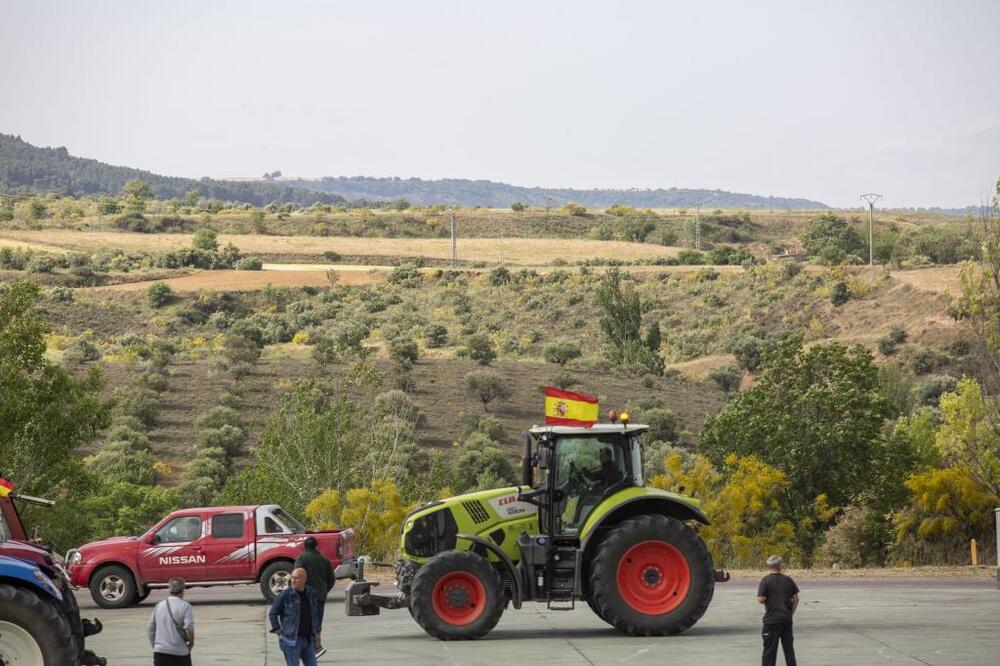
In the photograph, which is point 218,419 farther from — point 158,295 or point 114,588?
point 158,295

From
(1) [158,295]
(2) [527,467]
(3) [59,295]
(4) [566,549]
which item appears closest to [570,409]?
(2) [527,467]

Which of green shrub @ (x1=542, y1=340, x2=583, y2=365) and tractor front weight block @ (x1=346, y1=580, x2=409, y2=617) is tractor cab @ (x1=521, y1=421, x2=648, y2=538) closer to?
tractor front weight block @ (x1=346, y1=580, x2=409, y2=617)

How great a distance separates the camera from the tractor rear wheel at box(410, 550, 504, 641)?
728 inches

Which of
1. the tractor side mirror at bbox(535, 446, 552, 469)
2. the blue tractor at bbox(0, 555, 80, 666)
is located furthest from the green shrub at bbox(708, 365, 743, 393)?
the blue tractor at bbox(0, 555, 80, 666)

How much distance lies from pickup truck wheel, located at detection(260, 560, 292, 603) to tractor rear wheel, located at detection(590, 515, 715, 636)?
24.0ft

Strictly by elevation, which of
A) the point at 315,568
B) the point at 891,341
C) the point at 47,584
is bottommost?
the point at 315,568

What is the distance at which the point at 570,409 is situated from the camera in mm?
18984

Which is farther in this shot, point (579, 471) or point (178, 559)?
point (178, 559)

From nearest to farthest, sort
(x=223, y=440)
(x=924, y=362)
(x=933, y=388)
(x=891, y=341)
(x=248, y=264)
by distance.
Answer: (x=223, y=440) < (x=933, y=388) < (x=924, y=362) < (x=891, y=341) < (x=248, y=264)

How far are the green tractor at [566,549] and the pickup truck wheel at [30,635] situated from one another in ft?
22.4

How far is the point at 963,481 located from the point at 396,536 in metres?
13.5

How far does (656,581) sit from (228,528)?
8815mm

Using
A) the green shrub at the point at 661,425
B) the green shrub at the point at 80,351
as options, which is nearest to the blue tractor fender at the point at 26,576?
the green shrub at the point at 661,425

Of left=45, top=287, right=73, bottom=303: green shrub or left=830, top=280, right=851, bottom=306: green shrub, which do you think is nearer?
left=45, top=287, right=73, bottom=303: green shrub
